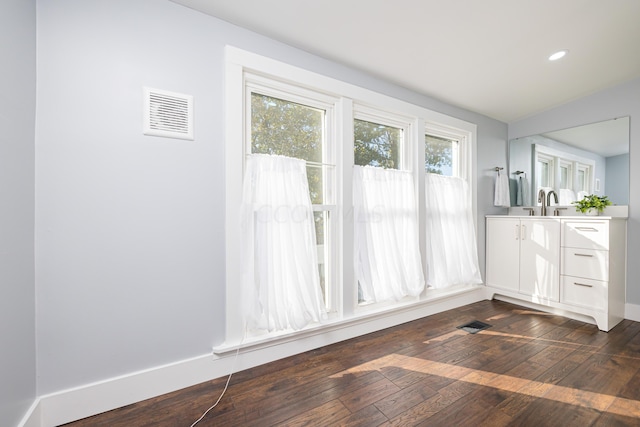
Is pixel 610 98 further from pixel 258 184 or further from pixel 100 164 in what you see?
pixel 100 164

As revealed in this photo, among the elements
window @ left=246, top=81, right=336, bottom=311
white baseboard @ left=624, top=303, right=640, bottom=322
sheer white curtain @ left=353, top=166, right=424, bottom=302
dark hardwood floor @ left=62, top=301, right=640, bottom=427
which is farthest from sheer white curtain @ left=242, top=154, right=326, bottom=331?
white baseboard @ left=624, top=303, right=640, bottom=322

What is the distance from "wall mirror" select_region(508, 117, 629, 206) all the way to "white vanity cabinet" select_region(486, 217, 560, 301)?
58 centimetres

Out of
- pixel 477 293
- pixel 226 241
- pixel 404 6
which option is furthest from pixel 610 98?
pixel 226 241

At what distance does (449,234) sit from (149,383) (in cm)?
303

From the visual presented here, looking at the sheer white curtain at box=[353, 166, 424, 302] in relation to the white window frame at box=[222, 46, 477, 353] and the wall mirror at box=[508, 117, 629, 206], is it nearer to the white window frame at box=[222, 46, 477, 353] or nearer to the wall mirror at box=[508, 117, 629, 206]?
the white window frame at box=[222, 46, 477, 353]

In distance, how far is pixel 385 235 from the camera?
2547 millimetres

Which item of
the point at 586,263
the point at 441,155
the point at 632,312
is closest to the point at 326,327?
the point at 441,155

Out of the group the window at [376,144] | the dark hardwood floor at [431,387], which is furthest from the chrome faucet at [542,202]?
the window at [376,144]

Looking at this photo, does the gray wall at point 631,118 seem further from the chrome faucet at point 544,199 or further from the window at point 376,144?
the window at point 376,144

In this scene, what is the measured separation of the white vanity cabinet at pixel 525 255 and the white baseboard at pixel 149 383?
89.5 inches

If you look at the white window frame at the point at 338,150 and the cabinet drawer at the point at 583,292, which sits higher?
the white window frame at the point at 338,150

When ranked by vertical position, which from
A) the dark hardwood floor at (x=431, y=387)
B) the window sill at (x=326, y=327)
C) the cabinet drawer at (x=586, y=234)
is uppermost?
the cabinet drawer at (x=586, y=234)

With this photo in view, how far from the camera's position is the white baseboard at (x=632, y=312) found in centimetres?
277

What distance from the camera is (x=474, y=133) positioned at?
3.39 metres
